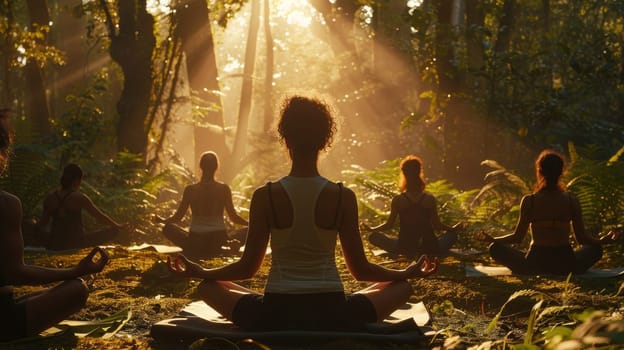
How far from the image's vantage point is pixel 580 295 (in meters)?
7.67

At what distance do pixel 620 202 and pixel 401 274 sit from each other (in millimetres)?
8960

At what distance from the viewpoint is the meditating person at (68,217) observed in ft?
39.3

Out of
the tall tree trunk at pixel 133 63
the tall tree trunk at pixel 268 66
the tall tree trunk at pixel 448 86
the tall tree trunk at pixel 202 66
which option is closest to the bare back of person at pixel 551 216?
the tall tree trunk at pixel 448 86

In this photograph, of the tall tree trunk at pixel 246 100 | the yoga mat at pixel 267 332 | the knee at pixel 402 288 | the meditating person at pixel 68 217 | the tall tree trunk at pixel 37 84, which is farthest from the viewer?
the tall tree trunk at pixel 246 100

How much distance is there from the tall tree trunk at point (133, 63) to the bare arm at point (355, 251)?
14.9 metres

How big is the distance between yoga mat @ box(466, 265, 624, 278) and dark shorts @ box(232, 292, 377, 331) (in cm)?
421

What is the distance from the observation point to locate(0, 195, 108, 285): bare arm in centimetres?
532

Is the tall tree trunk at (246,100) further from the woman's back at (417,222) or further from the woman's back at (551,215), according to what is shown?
the woman's back at (551,215)

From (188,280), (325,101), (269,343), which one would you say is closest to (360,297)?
(269,343)

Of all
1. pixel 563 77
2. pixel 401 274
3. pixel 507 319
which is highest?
pixel 563 77

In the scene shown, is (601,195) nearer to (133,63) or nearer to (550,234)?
(550,234)

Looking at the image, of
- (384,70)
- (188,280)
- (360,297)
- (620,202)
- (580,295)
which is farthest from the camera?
(384,70)

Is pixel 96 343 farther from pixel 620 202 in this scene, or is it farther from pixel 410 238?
pixel 620 202

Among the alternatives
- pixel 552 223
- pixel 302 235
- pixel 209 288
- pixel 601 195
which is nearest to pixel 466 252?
pixel 552 223
